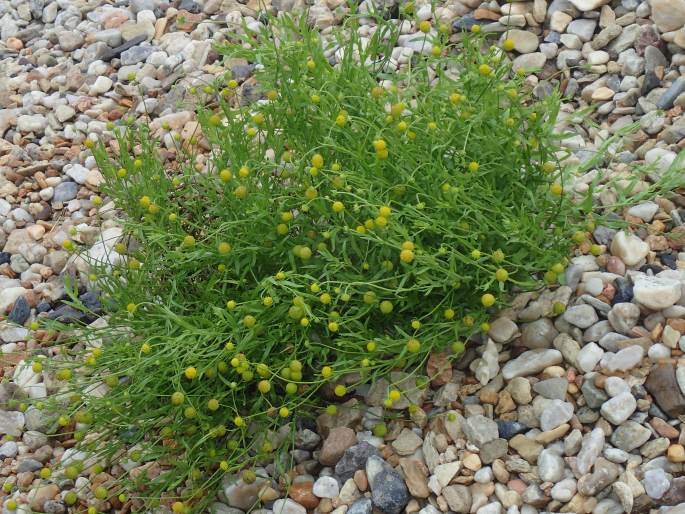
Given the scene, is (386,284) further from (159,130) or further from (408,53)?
(159,130)

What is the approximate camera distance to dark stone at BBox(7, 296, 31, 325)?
3.90m

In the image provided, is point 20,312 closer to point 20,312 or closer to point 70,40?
point 20,312

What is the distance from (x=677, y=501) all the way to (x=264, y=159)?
6.04 feet

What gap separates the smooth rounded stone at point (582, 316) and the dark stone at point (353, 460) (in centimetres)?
80

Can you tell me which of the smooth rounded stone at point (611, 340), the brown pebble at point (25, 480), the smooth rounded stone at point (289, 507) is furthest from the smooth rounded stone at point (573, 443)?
the brown pebble at point (25, 480)

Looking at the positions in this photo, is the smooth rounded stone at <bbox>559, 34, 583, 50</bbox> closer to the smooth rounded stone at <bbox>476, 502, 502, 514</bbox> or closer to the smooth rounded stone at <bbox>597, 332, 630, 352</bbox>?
the smooth rounded stone at <bbox>597, 332, 630, 352</bbox>

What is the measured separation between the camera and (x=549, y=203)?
10.3 feet

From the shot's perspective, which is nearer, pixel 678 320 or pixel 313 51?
pixel 678 320

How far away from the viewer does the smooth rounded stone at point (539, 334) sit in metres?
3.10

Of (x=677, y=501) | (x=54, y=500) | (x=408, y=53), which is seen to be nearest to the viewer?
(x=677, y=501)

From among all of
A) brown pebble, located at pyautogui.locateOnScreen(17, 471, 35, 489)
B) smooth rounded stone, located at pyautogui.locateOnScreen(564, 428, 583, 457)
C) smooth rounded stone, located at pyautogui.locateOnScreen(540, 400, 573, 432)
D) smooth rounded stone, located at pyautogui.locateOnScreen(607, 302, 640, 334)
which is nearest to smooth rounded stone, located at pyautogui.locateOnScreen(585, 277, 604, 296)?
smooth rounded stone, located at pyautogui.locateOnScreen(607, 302, 640, 334)

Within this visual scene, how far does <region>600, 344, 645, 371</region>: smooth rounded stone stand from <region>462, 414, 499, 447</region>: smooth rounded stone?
0.42 meters

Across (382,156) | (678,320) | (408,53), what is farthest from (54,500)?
(408,53)

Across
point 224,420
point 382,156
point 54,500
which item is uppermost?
point 382,156
